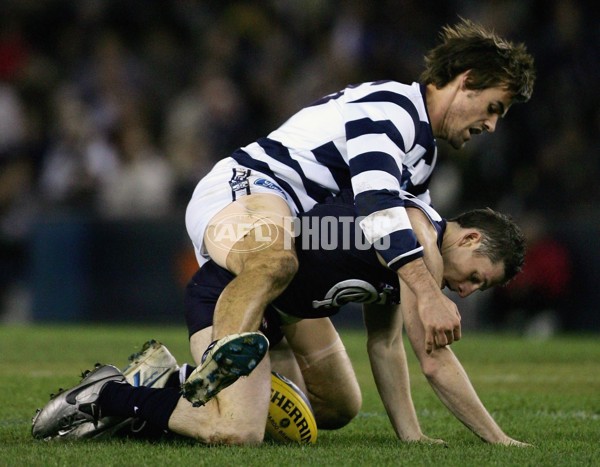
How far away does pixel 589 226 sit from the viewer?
1098cm

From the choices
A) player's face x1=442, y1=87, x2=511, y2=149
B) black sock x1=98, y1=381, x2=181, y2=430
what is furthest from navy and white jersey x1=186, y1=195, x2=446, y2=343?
player's face x1=442, y1=87, x2=511, y2=149

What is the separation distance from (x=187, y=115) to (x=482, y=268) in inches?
347

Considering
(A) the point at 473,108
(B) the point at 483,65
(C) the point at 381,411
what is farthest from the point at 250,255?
(C) the point at 381,411

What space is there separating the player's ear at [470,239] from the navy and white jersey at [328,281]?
0.09m

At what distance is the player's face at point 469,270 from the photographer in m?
4.48

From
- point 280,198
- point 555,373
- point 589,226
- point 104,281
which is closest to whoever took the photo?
point 280,198

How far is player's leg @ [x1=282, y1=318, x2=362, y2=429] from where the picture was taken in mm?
5176

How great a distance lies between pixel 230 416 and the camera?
4352 mm

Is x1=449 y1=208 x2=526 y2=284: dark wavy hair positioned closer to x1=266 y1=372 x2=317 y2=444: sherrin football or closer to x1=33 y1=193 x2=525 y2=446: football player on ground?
x1=33 y1=193 x2=525 y2=446: football player on ground

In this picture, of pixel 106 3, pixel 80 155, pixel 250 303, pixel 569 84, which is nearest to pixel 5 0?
pixel 106 3

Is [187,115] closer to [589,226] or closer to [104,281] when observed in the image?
[104,281]

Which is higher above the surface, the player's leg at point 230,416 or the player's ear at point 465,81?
the player's ear at point 465,81

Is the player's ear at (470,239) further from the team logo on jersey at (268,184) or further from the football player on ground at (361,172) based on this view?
the team logo on jersey at (268,184)

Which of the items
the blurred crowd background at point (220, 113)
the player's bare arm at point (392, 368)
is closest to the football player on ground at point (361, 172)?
the player's bare arm at point (392, 368)
